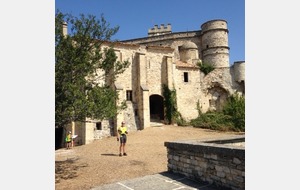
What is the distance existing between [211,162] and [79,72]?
5378 mm

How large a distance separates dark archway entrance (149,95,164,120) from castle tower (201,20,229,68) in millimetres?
12541

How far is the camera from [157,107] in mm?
Result: 26094

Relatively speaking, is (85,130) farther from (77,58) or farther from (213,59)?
(213,59)

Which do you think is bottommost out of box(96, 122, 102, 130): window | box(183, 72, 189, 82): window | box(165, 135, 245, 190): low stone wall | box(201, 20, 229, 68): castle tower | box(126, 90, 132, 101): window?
box(96, 122, 102, 130): window

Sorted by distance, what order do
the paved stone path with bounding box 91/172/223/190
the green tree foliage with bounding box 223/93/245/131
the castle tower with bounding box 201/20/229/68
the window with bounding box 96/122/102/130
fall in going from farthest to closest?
the castle tower with bounding box 201/20/229/68 < the green tree foliage with bounding box 223/93/245/131 < the window with bounding box 96/122/102/130 < the paved stone path with bounding box 91/172/223/190

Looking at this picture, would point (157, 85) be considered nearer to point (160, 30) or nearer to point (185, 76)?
point (185, 76)

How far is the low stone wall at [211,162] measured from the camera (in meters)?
4.94

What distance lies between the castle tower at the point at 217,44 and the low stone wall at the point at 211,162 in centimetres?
2930

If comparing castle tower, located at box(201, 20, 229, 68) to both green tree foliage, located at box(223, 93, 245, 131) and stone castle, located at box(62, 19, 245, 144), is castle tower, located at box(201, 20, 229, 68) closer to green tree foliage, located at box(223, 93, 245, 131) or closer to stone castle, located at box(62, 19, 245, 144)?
stone castle, located at box(62, 19, 245, 144)

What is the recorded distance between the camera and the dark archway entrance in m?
25.1

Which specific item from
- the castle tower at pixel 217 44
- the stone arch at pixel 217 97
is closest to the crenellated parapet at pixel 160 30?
the castle tower at pixel 217 44

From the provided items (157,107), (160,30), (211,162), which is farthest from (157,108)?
(160,30)

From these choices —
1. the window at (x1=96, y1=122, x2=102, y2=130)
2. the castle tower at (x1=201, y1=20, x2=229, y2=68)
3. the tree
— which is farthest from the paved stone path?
the castle tower at (x1=201, y1=20, x2=229, y2=68)
